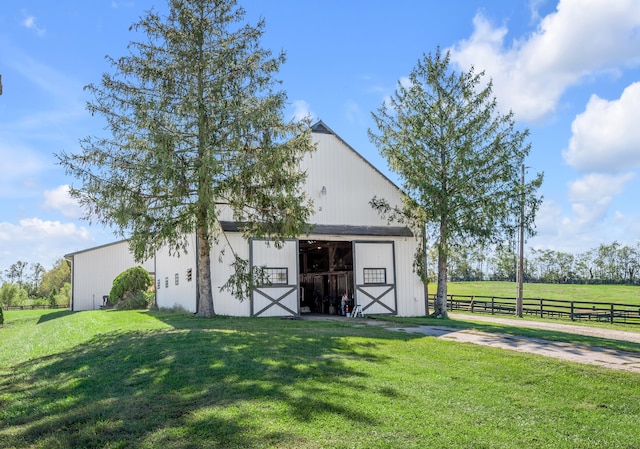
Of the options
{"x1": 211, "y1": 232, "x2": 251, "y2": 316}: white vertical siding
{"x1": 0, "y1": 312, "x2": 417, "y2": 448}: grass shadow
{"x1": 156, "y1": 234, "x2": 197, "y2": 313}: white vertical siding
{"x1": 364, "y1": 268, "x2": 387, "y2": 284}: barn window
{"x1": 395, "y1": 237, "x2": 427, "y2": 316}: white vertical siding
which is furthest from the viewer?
{"x1": 395, "y1": 237, "x2": 427, "y2": 316}: white vertical siding

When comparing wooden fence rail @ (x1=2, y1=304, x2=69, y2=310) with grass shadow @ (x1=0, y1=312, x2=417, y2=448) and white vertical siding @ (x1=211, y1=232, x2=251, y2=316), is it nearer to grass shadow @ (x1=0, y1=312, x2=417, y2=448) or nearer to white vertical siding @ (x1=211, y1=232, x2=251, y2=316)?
white vertical siding @ (x1=211, y1=232, x2=251, y2=316)

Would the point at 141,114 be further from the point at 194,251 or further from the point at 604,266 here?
the point at 604,266

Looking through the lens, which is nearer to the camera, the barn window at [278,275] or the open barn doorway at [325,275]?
the barn window at [278,275]

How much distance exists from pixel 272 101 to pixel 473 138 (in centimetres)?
909

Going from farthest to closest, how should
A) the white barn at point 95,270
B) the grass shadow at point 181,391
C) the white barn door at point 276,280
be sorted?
the white barn at point 95,270
the white barn door at point 276,280
the grass shadow at point 181,391

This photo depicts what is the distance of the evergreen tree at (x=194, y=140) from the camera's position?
604 inches

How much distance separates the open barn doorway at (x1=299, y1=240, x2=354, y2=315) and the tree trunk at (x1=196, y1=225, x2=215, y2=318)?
7202 millimetres

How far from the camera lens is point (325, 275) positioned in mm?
28422

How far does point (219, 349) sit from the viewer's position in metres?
9.45

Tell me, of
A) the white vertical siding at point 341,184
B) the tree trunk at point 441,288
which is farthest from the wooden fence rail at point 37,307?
the tree trunk at point 441,288

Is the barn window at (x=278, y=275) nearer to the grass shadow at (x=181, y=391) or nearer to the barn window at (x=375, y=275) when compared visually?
the barn window at (x=375, y=275)

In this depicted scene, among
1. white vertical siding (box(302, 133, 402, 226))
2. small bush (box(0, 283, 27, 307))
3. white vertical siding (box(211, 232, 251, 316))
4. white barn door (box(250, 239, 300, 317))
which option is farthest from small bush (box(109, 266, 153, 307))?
small bush (box(0, 283, 27, 307))

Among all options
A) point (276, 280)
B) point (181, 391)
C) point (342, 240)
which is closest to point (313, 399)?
point (181, 391)

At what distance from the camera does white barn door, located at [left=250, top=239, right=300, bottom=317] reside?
19184 mm
